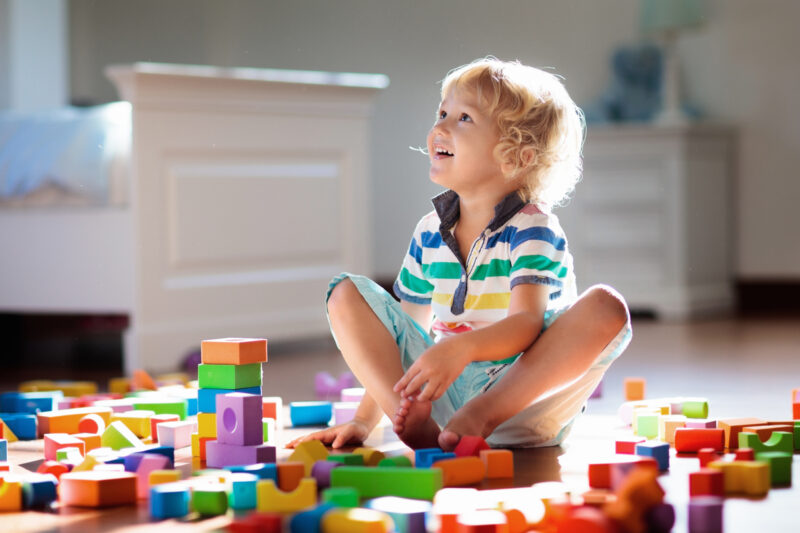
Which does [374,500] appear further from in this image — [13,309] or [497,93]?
[13,309]

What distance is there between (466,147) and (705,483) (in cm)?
65

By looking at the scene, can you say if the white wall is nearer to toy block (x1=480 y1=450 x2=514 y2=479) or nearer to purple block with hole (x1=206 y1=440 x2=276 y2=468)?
toy block (x1=480 y1=450 x2=514 y2=479)

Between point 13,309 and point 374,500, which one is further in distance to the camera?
point 13,309

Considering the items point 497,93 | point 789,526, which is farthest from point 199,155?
point 789,526

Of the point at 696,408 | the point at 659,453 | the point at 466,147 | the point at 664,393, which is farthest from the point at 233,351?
the point at 664,393

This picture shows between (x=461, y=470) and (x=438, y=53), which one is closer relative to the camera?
(x=461, y=470)

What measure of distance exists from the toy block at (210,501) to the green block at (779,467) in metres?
0.65

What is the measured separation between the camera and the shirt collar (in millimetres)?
1687

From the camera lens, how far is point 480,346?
4.90 feet

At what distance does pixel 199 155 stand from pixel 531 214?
1528 mm

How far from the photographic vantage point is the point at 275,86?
3174 mm

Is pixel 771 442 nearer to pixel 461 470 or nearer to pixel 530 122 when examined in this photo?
pixel 461 470

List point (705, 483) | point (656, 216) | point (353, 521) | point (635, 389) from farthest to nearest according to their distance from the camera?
point (656, 216)
point (635, 389)
point (705, 483)
point (353, 521)

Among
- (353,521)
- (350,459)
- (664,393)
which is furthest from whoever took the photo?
(664,393)
